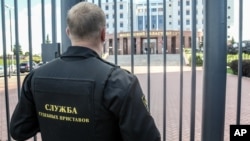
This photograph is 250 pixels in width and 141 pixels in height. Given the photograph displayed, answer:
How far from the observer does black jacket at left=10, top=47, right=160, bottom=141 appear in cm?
154

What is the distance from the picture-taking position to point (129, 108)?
1524mm

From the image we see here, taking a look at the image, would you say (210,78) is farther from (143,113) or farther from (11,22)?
(11,22)

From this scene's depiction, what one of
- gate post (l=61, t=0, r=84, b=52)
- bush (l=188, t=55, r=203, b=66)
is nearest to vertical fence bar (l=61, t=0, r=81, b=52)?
gate post (l=61, t=0, r=84, b=52)

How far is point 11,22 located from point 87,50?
6.03 feet

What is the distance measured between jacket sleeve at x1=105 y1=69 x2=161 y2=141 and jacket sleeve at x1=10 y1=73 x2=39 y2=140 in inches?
22.1

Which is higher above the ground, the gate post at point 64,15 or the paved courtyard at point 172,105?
the gate post at point 64,15

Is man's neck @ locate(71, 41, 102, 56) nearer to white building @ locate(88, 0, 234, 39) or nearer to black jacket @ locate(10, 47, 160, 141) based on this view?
black jacket @ locate(10, 47, 160, 141)

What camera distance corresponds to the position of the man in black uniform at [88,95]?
1.54 metres

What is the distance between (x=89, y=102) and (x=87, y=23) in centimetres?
39

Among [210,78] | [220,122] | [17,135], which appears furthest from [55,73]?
[220,122]

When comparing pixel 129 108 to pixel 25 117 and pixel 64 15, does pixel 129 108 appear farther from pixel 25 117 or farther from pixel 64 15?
pixel 64 15

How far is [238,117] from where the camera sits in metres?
2.64

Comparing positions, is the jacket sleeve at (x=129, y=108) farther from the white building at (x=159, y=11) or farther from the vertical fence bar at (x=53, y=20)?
the vertical fence bar at (x=53, y=20)

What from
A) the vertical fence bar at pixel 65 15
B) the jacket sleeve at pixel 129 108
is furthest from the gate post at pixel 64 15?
the jacket sleeve at pixel 129 108
